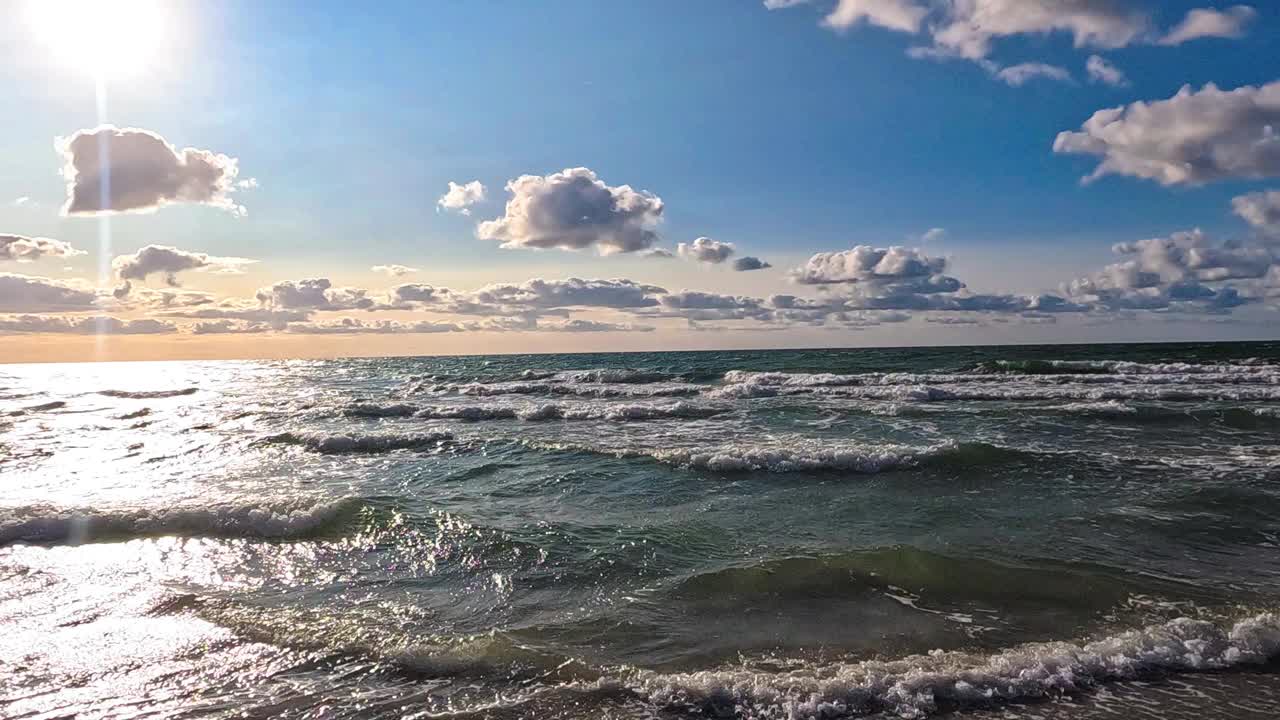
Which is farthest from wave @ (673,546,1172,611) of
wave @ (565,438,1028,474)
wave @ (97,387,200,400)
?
wave @ (97,387,200,400)

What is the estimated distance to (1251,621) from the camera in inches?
234

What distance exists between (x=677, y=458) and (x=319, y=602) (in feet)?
30.3

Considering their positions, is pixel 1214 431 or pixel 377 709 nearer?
pixel 377 709

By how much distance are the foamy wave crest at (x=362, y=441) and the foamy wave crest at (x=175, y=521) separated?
7363 millimetres

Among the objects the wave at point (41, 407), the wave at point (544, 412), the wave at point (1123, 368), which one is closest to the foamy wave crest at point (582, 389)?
the wave at point (544, 412)

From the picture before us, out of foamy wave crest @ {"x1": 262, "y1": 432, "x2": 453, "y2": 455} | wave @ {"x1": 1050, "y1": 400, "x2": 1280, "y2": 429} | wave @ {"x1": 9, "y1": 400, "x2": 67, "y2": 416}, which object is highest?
wave @ {"x1": 1050, "y1": 400, "x2": 1280, "y2": 429}

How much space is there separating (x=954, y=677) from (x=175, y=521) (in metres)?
11.2

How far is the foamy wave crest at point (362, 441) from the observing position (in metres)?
18.7

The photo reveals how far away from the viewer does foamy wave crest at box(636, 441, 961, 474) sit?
14055 mm

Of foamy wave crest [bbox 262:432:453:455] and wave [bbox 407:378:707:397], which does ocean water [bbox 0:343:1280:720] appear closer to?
foamy wave crest [bbox 262:432:453:455]

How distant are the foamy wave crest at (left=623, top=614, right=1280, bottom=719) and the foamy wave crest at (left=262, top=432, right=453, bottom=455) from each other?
1511cm

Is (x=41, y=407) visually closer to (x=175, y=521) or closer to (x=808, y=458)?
(x=175, y=521)

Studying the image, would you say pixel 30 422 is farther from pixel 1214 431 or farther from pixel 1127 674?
pixel 1214 431

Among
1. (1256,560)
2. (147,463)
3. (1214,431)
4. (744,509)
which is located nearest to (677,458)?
Answer: (744,509)
